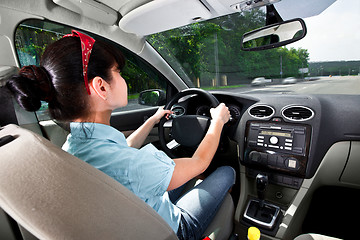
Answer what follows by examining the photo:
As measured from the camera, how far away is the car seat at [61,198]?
1.59 feet

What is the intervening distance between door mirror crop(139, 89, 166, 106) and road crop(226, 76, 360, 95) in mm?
1072

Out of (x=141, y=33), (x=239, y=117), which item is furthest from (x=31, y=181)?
(x=141, y=33)

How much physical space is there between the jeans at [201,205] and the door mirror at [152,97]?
1633 millimetres

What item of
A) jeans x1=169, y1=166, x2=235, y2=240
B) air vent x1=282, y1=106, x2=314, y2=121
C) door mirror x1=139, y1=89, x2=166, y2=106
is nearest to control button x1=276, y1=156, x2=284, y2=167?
air vent x1=282, y1=106, x2=314, y2=121

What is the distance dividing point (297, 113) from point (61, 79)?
1562 millimetres

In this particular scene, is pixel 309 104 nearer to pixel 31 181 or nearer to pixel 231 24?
pixel 231 24

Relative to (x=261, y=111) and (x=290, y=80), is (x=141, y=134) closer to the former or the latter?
(x=261, y=111)

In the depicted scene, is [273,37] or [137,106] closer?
[273,37]

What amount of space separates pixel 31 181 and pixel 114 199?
0.65 ft

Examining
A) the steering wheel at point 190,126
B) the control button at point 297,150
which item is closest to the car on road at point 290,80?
the control button at point 297,150

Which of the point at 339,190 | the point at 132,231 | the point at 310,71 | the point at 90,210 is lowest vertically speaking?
the point at 339,190

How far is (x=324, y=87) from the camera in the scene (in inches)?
74.2

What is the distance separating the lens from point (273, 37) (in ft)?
5.77

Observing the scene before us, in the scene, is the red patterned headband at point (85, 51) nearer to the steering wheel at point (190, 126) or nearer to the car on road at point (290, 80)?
the steering wheel at point (190, 126)
